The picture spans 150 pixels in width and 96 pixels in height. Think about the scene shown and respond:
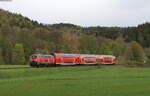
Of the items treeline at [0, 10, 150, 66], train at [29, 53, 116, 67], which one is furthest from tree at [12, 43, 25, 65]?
train at [29, 53, 116, 67]

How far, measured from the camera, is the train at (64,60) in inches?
2408

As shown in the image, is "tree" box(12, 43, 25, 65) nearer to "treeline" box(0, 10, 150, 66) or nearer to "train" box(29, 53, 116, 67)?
"treeline" box(0, 10, 150, 66)

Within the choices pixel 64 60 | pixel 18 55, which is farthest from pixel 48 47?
pixel 64 60

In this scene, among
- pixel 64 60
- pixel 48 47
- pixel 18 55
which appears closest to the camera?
pixel 64 60

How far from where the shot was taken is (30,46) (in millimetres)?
105812

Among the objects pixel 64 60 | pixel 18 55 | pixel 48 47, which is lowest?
pixel 64 60

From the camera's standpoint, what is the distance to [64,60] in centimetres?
6931

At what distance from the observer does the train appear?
61.2 metres

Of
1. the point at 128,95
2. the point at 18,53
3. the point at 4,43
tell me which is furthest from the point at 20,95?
the point at 4,43

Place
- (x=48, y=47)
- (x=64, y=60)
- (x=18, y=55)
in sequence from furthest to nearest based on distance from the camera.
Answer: (x=48, y=47) < (x=18, y=55) < (x=64, y=60)

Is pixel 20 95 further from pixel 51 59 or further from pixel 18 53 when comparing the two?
pixel 18 53

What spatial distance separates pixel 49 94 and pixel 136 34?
165 meters

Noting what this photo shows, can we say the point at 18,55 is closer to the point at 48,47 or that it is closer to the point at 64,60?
the point at 48,47

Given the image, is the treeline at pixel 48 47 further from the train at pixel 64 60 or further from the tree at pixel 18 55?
the train at pixel 64 60
